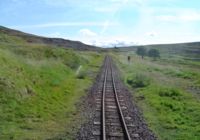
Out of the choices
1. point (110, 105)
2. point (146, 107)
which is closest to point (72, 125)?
point (110, 105)

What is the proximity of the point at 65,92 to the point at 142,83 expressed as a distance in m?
9.48

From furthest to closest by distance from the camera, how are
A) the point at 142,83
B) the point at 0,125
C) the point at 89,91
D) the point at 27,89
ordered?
the point at 142,83, the point at 89,91, the point at 27,89, the point at 0,125

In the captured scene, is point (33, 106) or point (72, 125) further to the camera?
point (33, 106)

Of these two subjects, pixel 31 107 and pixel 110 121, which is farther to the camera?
pixel 31 107

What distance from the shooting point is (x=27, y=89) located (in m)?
19.7

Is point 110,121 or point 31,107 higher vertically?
point 31,107

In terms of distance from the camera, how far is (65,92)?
81.2 ft

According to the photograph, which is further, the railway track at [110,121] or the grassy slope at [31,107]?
the grassy slope at [31,107]

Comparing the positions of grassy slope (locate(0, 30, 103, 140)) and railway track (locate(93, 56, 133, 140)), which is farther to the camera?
grassy slope (locate(0, 30, 103, 140))

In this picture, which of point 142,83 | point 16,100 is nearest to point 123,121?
point 16,100

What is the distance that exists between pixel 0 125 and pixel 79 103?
24.3 feet

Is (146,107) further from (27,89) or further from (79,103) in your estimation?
(27,89)

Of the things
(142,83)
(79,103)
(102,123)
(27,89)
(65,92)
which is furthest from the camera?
(142,83)

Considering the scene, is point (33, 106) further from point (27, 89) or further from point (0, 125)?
point (0, 125)
